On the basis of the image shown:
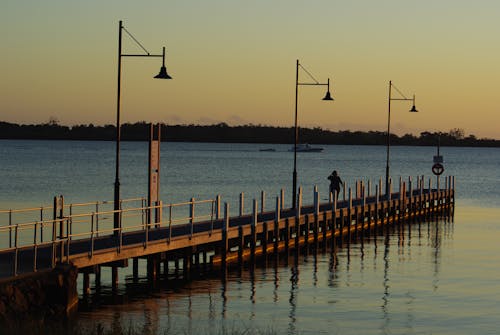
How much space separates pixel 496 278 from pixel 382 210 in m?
19.3

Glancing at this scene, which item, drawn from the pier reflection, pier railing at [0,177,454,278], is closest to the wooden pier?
pier railing at [0,177,454,278]

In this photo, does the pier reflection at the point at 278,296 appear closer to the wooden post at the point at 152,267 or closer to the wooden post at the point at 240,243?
the wooden post at the point at 152,267

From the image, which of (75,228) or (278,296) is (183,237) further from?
(75,228)

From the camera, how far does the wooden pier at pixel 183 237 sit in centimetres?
2539

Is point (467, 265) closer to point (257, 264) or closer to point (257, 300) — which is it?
point (257, 264)

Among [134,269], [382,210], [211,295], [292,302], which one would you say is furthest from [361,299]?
[382,210]

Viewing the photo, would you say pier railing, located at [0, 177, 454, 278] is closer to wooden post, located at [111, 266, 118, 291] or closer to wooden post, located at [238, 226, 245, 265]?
wooden post, located at [111, 266, 118, 291]

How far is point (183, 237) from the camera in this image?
31.5 m

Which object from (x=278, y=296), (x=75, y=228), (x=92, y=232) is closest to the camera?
(x=92, y=232)

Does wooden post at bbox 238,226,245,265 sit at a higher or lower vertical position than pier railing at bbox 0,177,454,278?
lower

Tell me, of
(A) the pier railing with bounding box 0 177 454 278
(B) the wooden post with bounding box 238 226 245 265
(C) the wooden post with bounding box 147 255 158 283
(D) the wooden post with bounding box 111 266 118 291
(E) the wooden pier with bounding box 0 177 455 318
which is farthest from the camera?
(B) the wooden post with bounding box 238 226 245 265

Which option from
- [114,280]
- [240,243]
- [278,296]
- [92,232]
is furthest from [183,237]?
[92,232]

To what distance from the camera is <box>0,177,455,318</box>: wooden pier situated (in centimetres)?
2539

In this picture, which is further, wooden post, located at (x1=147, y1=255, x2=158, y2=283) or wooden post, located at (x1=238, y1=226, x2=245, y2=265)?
wooden post, located at (x1=238, y1=226, x2=245, y2=265)
